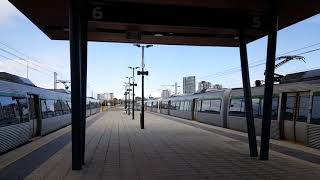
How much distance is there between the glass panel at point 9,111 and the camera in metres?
15.6

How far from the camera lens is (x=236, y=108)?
28.3m

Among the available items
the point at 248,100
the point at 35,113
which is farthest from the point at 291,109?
the point at 35,113

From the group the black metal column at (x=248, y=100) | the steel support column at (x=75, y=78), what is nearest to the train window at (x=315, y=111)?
the black metal column at (x=248, y=100)

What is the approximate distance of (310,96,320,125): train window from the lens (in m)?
16.8

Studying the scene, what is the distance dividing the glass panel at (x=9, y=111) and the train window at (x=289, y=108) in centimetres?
1135

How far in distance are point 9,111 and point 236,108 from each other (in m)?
15.5

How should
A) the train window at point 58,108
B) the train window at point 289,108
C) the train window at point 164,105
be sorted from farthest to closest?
the train window at point 164,105 < the train window at point 58,108 < the train window at point 289,108

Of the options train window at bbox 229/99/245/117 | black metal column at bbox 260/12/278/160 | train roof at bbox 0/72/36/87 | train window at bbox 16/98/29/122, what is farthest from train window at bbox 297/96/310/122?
train roof at bbox 0/72/36/87

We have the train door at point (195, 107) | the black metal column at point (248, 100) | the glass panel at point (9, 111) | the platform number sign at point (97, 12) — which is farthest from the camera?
the train door at point (195, 107)


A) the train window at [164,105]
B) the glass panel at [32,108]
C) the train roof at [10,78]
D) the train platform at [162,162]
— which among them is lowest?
the train platform at [162,162]

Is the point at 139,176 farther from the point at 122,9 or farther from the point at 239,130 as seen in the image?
the point at 239,130

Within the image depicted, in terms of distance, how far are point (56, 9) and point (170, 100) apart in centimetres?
4908

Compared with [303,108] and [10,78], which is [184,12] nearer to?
[303,108]

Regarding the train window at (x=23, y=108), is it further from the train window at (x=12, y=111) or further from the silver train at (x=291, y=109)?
the silver train at (x=291, y=109)
